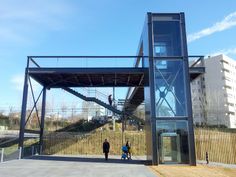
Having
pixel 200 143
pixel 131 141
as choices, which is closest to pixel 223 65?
pixel 131 141

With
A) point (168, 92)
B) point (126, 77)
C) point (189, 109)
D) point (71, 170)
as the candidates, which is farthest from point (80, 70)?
→ point (71, 170)

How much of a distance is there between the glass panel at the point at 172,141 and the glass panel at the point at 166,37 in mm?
4755

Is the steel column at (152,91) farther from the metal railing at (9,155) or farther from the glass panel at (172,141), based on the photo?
the metal railing at (9,155)

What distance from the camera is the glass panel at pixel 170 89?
54.1 ft

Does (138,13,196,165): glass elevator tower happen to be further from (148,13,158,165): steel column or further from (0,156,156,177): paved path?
(0,156,156,177): paved path

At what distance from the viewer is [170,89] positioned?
16984 millimetres

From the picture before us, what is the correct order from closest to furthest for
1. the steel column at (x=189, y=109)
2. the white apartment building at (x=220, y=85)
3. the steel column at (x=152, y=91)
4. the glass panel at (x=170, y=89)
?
the steel column at (x=189, y=109), the steel column at (x=152, y=91), the glass panel at (x=170, y=89), the white apartment building at (x=220, y=85)

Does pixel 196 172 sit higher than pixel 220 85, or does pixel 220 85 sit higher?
pixel 220 85

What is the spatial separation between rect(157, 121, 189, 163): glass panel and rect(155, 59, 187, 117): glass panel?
2.19ft

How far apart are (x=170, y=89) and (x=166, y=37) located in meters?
3.60

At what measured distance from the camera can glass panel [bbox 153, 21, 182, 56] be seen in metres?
17.7

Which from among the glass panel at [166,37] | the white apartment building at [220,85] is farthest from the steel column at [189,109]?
the white apartment building at [220,85]

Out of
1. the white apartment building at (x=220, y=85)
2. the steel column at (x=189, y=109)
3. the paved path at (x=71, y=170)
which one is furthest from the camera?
the white apartment building at (x=220, y=85)

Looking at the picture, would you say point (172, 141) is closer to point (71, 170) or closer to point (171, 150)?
point (171, 150)
